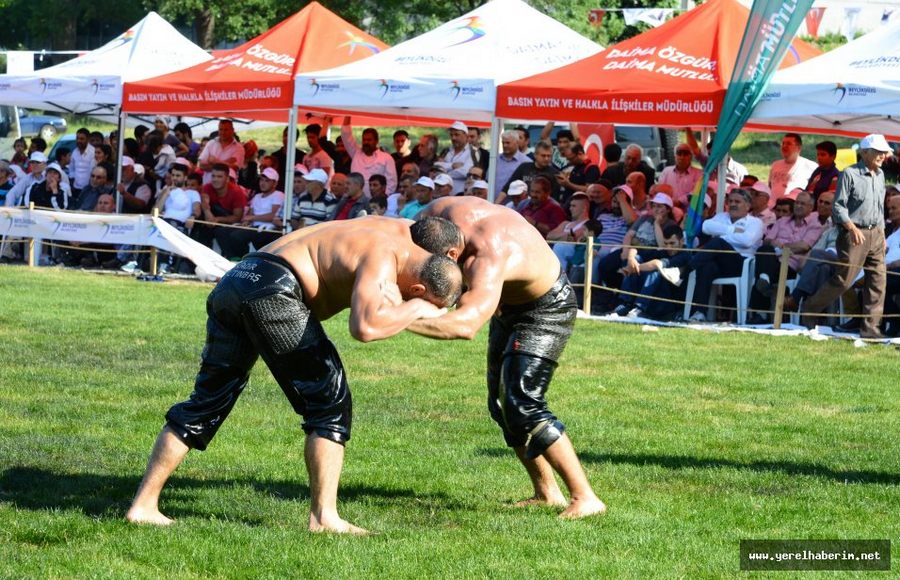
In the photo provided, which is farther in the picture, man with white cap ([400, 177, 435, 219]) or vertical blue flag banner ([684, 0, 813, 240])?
man with white cap ([400, 177, 435, 219])

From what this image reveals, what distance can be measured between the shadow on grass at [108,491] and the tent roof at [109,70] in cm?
1399

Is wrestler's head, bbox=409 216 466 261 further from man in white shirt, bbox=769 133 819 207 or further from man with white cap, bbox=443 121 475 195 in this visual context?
man with white cap, bbox=443 121 475 195

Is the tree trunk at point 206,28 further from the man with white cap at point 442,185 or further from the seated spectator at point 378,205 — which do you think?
the man with white cap at point 442,185

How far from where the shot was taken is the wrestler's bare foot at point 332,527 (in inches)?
226

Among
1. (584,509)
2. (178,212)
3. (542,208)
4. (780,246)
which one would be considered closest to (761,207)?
(780,246)

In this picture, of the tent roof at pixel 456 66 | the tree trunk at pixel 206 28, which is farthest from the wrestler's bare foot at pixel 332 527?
the tree trunk at pixel 206 28

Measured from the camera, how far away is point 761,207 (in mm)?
14633

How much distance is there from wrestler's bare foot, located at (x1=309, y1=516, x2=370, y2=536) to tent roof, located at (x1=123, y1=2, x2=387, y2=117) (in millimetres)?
12495

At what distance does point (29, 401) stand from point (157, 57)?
12884mm

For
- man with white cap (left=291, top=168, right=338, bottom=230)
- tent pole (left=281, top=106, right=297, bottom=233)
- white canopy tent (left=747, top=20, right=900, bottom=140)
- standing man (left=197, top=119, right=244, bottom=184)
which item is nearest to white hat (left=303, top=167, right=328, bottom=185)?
man with white cap (left=291, top=168, right=338, bottom=230)

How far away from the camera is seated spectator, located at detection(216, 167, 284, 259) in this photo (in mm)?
17734

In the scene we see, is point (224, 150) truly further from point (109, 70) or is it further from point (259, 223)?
point (259, 223)

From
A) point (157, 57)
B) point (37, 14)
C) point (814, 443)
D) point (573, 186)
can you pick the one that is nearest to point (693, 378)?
point (814, 443)

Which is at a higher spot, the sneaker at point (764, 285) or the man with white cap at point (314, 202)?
the man with white cap at point (314, 202)
